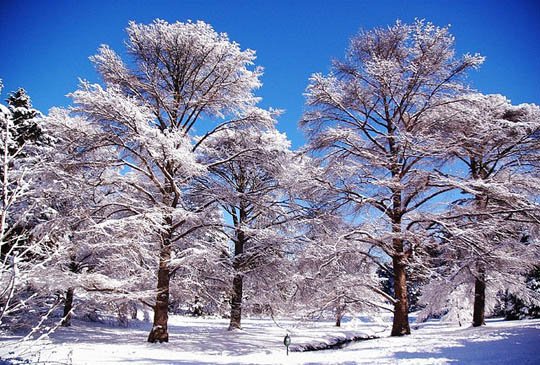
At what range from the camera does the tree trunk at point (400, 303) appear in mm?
10312

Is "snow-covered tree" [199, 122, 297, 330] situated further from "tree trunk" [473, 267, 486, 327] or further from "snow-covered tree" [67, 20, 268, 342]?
"tree trunk" [473, 267, 486, 327]

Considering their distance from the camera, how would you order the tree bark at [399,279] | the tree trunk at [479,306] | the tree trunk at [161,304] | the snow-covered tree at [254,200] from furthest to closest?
the tree trunk at [479,306] < the snow-covered tree at [254,200] < the tree trunk at [161,304] < the tree bark at [399,279]

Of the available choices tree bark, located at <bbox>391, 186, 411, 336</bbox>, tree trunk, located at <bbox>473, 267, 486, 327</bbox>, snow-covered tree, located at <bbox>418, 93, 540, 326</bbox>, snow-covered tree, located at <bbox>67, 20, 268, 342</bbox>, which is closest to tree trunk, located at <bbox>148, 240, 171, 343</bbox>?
snow-covered tree, located at <bbox>67, 20, 268, 342</bbox>

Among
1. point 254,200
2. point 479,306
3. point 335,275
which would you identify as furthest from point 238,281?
point 479,306

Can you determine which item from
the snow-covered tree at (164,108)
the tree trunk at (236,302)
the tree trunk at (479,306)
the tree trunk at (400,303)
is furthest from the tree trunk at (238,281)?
the tree trunk at (479,306)

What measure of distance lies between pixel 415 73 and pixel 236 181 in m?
9.83

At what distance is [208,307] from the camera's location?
44.7 ft

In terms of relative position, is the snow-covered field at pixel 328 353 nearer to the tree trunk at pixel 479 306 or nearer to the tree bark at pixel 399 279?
the tree bark at pixel 399 279

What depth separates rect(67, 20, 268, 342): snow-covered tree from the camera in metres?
9.37

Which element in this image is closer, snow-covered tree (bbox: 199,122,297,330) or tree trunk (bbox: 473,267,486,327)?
snow-covered tree (bbox: 199,122,297,330)

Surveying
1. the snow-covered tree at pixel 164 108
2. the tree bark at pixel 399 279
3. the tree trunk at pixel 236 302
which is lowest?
the tree trunk at pixel 236 302

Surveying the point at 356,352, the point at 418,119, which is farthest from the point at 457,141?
the point at 356,352

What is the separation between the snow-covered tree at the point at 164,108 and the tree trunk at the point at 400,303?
6059 mm

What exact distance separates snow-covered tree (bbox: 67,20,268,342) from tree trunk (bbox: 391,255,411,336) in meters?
6.06
